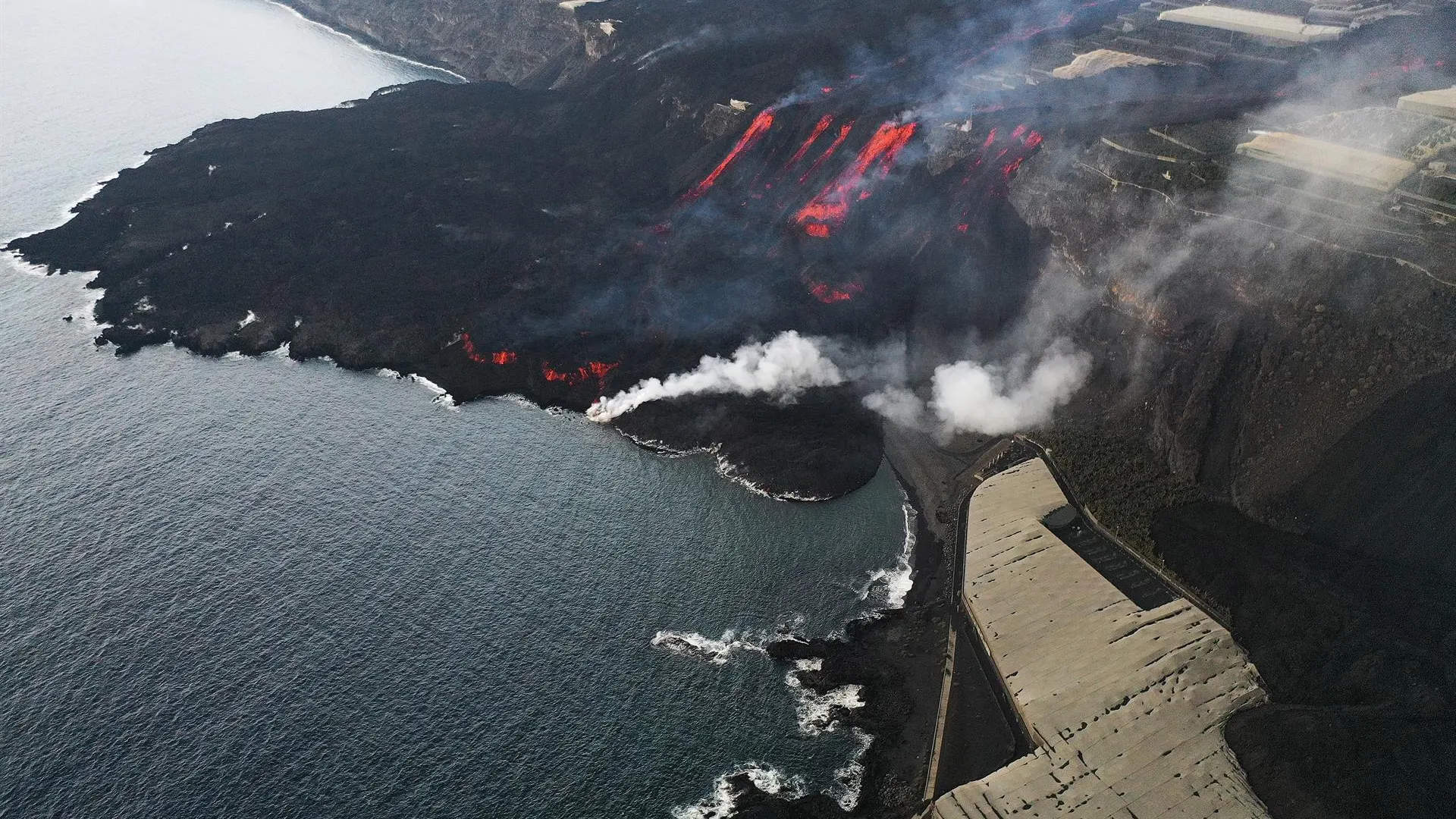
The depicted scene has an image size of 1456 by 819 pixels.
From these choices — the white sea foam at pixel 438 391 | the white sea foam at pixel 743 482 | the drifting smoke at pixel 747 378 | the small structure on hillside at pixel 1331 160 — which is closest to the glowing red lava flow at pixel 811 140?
the drifting smoke at pixel 747 378

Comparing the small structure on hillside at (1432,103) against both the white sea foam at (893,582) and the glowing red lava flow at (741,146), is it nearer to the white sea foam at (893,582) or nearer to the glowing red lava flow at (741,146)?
the white sea foam at (893,582)

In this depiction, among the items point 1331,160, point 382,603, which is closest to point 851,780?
point 382,603

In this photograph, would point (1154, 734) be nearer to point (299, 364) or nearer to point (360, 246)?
point (299, 364)

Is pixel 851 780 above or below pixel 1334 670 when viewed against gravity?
below

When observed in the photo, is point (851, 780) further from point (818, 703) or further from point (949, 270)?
point (949, 270)

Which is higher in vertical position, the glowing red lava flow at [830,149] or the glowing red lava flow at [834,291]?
the glowing red lava flow at [830,149]

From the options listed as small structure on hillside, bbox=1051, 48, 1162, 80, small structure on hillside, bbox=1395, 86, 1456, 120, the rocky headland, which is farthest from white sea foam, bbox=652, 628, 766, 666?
small structure on hillside, bbox=1051, 48, 1162, 80
